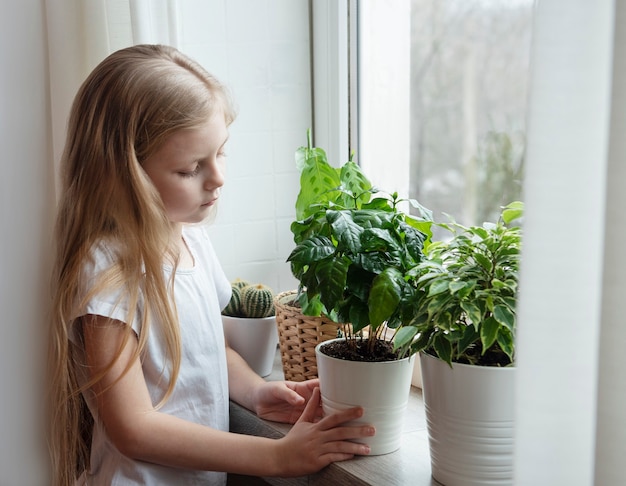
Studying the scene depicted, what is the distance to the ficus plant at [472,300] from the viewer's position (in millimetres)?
884

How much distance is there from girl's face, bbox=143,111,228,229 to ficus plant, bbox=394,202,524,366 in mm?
372

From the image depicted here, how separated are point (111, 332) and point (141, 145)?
0.93 feet

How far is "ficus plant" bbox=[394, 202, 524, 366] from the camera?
884 millimetres

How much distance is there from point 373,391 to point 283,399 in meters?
0.29

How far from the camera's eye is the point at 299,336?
137cm

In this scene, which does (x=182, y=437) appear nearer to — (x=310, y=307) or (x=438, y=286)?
(x=310, y=307)

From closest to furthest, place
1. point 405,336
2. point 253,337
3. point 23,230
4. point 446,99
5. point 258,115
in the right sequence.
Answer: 1. point 405,336
2. point 23,230
3. point 446,99
4. point 253,337
5. point 258,115

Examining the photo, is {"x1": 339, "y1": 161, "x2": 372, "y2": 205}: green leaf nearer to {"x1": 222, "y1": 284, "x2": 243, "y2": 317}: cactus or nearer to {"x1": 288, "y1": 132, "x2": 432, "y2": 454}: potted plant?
{"x1": 288, "y1": 132, "x2": 432, "y2": 454}: potted plant

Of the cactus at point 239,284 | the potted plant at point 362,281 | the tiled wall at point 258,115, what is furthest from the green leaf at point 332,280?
the tiled wall at point 258,115

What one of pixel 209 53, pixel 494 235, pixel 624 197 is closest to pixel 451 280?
pixel 494 235

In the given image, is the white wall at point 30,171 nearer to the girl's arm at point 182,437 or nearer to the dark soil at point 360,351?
the girl's arm at point 182,437

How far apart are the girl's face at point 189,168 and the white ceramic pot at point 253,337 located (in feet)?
1.34

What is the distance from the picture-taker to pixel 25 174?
1.28 metres

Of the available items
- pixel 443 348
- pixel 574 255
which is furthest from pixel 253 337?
pixel 574 255
